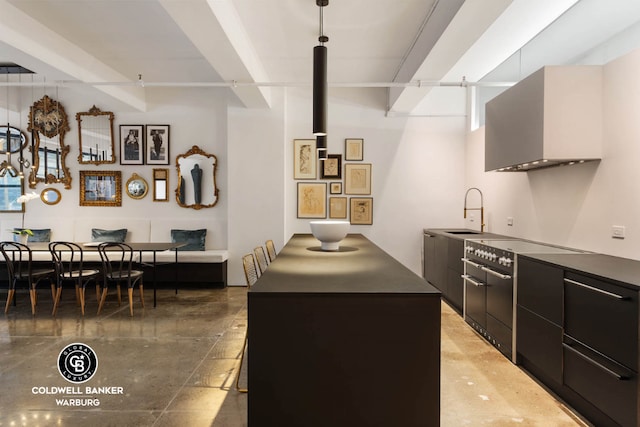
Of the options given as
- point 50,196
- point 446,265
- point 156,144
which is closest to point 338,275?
point 446,265

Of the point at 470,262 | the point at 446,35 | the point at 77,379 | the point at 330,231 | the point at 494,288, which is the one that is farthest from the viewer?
the point at 470,262

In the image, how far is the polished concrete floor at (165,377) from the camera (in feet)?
7.84

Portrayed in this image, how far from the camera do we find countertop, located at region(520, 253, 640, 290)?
6.91ft

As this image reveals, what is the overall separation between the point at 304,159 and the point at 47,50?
11.7 feet

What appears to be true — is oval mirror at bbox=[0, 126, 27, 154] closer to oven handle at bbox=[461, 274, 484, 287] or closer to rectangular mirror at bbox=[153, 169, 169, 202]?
rectangular mirror at bbox=[153, 169, 169, 202]

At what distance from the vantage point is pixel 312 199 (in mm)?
6305

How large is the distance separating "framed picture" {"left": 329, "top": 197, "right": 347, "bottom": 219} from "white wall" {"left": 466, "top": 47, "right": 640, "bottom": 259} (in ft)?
8.50

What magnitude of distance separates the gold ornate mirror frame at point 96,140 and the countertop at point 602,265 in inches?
254

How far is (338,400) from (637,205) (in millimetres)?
2680

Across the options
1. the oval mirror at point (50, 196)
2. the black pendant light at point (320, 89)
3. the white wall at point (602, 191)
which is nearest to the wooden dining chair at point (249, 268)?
the black pendant light at point (320, 89)

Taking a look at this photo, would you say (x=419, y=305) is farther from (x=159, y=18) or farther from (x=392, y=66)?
(x=392, y=66)

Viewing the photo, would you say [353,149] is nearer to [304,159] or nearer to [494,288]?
[304,159]

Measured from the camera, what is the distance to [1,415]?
239 centimetres

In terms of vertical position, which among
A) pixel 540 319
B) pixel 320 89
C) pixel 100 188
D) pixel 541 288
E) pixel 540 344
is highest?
pixel 320 89
